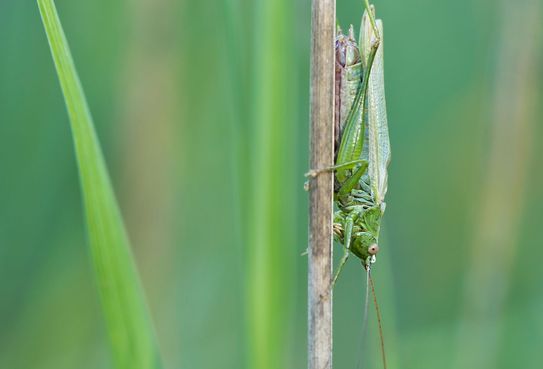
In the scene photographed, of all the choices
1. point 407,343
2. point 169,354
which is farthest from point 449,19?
point 169,354

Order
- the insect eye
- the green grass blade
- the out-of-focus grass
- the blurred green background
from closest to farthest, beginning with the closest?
the green grass blade, the out-of-focus grass, the insect eye, the blurred green background

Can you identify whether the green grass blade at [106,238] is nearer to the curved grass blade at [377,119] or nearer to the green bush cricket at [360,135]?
the green bush cricket at [360,135]

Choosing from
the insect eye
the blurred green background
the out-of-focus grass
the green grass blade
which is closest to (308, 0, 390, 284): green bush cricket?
the insect eye

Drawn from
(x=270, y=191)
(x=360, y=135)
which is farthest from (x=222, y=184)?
(x=270, y=191)

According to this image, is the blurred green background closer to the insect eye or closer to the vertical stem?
the insect eye

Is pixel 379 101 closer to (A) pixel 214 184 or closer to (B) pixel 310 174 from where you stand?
(B) pixel 310 174

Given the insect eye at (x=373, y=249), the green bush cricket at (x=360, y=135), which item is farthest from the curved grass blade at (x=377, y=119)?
the insect eye at (x=373, y=249)

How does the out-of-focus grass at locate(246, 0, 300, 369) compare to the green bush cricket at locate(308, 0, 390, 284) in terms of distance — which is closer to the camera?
the out-of-focus grass at locate(246, 0, 300, 369)
